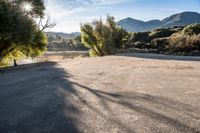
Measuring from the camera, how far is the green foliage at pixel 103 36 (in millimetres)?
48469

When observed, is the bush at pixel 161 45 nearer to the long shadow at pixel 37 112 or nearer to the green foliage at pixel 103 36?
the green foliage at pixel 103 36

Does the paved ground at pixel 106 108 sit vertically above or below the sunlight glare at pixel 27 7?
below

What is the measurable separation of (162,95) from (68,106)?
2.85m

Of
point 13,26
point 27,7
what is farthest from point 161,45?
point 13,26

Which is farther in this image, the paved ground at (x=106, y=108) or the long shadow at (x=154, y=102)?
the paved ground at (x=106, y=108)

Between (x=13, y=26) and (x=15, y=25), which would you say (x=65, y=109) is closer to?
(x=13, y=26)

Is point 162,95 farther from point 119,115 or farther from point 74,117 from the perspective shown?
point 74,117

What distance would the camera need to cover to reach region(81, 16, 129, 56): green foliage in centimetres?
4847

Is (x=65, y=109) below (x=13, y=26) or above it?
below

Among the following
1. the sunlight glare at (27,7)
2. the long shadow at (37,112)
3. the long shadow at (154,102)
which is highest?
the sunlight glare at (27,7)

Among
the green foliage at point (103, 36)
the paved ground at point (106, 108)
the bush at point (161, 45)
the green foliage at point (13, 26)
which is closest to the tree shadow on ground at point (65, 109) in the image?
the paved ground at point (106, 108)

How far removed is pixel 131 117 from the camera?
20.9 ft

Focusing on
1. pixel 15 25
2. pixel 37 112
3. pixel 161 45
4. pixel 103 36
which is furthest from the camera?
pixel 161 45

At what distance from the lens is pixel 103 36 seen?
4853cm
